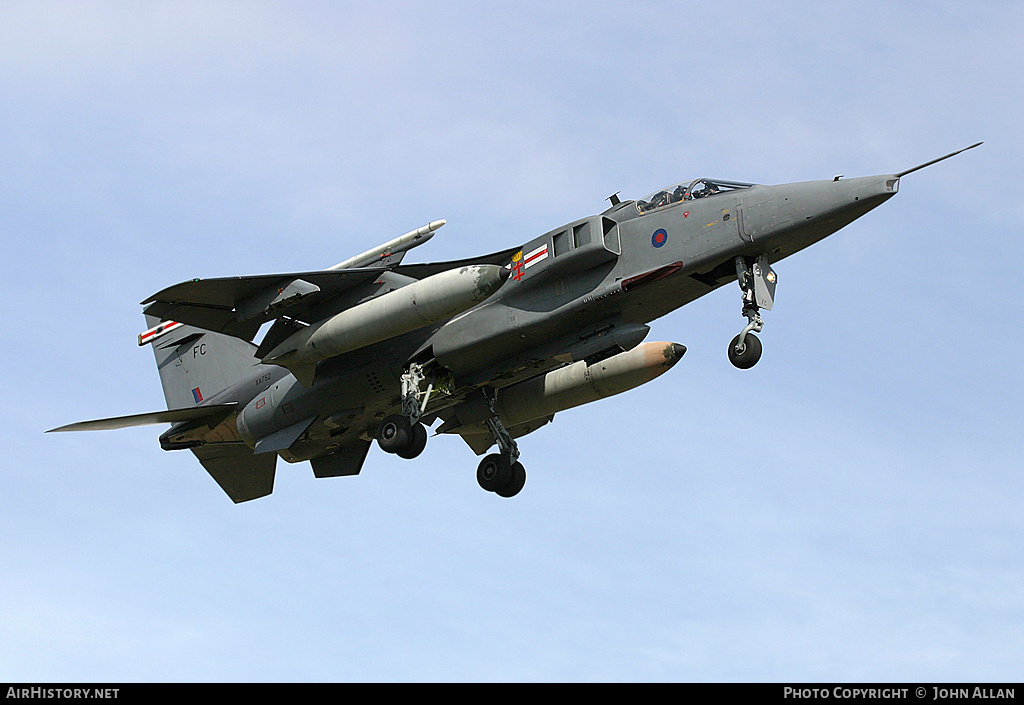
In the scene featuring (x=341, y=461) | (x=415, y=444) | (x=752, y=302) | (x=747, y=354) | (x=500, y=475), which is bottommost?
(x=415, y=444)

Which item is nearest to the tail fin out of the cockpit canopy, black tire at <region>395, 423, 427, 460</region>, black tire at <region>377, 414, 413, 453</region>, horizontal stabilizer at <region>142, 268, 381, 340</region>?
horizontal stabilizer at <region>142, 268, 381, 340</region>

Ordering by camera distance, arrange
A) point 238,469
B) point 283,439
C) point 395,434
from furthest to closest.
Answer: point 238,469, point 283,439, point 395,434

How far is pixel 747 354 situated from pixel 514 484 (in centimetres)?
593

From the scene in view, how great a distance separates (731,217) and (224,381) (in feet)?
37.1

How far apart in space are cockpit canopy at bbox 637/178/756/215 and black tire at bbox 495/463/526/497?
570cm

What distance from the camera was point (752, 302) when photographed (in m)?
17.7

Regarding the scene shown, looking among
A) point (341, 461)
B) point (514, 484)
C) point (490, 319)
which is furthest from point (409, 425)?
point (341, 461)

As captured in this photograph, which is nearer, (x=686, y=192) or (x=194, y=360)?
(x=686, y=192)

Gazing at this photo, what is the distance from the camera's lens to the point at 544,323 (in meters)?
18.8

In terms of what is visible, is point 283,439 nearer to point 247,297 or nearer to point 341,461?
point 341,461

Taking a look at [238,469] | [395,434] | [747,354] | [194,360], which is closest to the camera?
[747,354]
